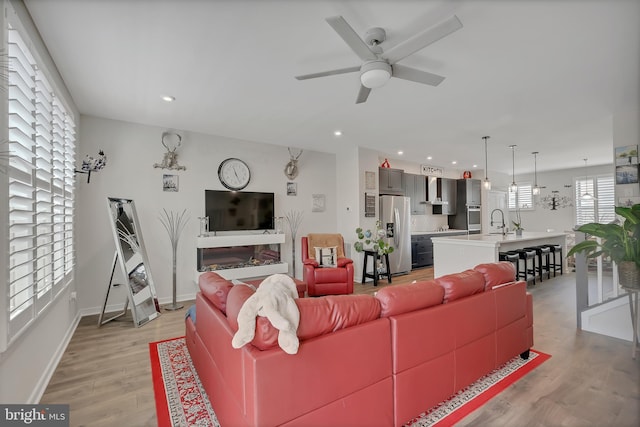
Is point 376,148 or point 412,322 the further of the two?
point 376,148

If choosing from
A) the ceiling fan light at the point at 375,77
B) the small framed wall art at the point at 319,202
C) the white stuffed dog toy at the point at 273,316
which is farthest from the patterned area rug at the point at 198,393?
the small framed wall art at the point at 319,202

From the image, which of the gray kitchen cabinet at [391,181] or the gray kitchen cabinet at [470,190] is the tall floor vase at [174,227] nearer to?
the gray kitchen cabinet at [391,181]

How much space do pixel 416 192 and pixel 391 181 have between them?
44.7 inches

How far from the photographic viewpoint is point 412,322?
166 centimetres

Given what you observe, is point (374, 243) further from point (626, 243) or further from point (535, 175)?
point (535, 175)

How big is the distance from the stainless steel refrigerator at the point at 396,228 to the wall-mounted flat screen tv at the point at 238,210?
7.73 feet

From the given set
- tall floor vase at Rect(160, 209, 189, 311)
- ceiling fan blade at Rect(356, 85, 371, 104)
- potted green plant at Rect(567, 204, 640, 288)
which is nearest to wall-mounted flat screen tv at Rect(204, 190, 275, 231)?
tall floor vase at Rect(160, 209, 189, 311)

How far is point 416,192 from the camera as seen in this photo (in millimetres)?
7094

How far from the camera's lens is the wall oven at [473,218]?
25.5 ft

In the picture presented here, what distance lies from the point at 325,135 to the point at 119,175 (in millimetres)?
3058

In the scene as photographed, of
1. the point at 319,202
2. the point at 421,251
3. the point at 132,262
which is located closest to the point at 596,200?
the point at 421,251

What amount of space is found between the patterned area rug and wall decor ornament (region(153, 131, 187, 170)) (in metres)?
2.65

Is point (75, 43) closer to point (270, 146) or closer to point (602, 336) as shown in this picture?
point (270, 146)

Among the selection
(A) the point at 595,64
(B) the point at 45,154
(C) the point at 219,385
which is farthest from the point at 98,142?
(A) the point at 595,64
